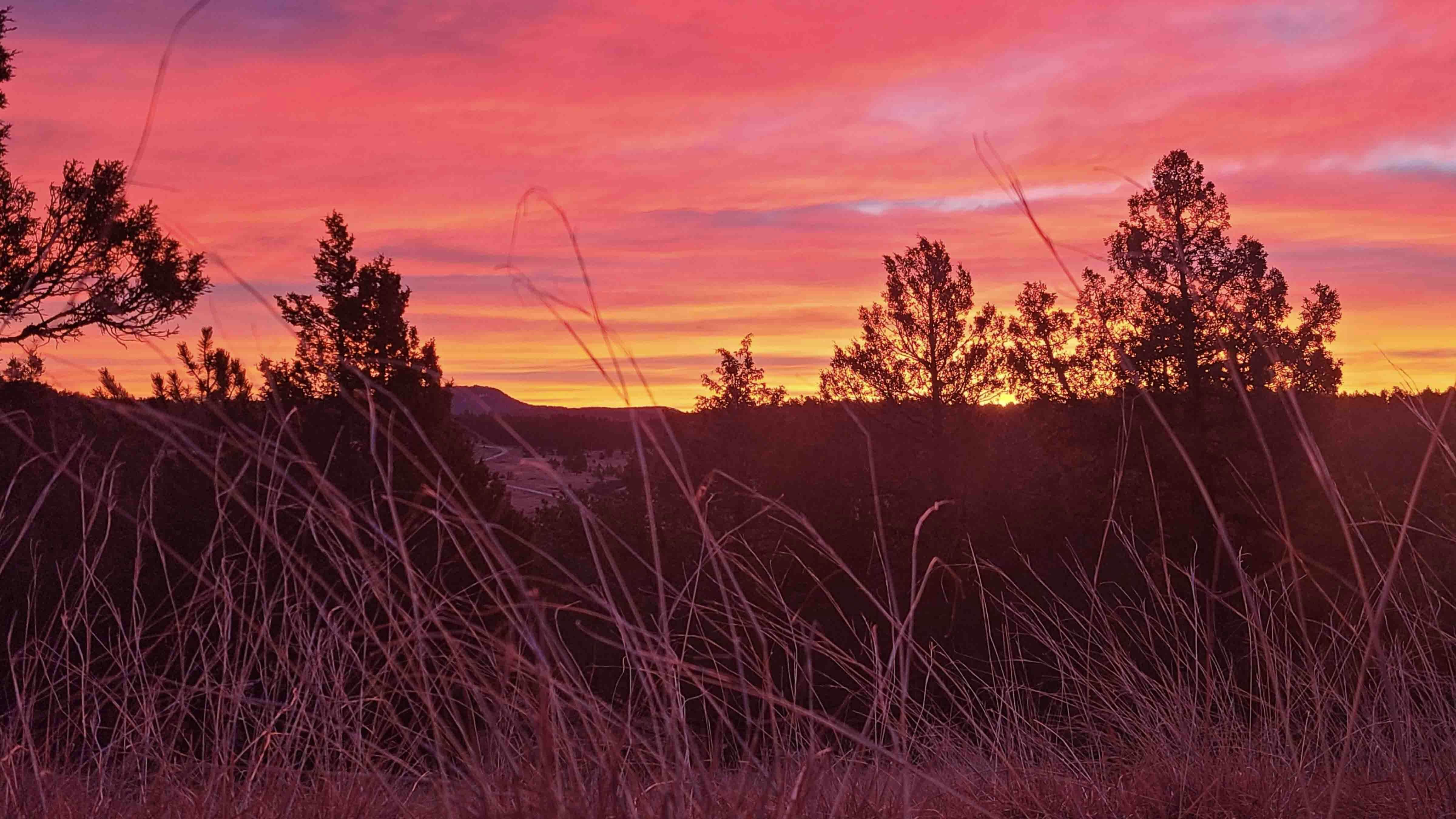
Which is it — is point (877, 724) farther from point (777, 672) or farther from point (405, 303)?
point (405, 303)

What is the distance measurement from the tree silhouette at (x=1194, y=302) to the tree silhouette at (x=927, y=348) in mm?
4406

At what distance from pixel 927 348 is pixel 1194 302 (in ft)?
23.6

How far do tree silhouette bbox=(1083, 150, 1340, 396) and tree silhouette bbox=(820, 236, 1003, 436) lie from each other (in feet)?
14.5

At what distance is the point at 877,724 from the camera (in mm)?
2488

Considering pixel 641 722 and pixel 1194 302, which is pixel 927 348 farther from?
pixel 641 722

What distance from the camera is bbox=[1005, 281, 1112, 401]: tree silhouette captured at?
2153cm

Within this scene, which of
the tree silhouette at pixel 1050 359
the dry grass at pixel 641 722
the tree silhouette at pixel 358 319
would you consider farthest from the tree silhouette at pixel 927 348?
the dry grass at pixel 641 722

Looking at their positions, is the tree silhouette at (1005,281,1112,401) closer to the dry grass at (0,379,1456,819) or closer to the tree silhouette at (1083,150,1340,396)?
the tree silhouette at (1083,150,1340,396)

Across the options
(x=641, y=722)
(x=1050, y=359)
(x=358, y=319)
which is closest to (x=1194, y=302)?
(x=1050, y=359)

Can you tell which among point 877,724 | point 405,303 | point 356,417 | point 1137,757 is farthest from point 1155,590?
point 405,303

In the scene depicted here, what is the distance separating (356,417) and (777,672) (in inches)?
290

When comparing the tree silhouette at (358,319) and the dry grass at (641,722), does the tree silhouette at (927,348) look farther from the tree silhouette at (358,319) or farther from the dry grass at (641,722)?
the dry grass at (641,722)

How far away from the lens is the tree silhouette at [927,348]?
25.8 metres

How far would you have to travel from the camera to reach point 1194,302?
20219 millimetres
